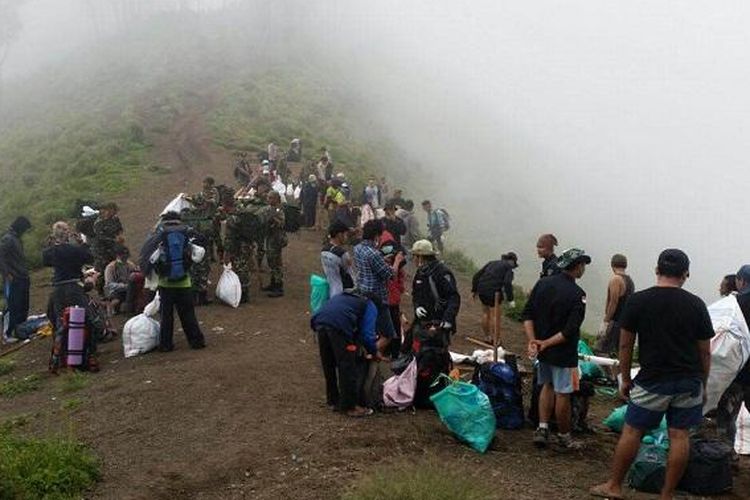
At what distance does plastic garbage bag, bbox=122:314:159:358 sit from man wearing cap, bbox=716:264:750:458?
7248 mm

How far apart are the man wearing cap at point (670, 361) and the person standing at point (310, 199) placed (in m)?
14.7

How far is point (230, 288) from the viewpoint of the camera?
486 inches

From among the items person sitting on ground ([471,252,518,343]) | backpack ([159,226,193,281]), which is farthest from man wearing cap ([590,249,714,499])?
backpack ([159,226,193,281])

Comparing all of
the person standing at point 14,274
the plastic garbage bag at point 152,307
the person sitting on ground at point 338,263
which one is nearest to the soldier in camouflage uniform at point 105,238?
the person standing at point 14,274

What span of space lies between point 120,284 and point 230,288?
5.93ft

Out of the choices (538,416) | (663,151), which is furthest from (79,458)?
(663,151)

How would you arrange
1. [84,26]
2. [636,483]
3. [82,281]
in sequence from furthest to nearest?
[84,26] → [82,281] → [636,483]

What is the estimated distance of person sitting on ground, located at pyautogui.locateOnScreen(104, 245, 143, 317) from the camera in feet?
39.4

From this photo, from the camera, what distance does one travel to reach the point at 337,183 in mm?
19844

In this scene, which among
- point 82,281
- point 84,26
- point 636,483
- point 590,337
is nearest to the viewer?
point 636,483

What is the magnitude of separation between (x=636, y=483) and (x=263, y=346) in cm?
577

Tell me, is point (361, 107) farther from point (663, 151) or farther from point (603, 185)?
point (663, 151)

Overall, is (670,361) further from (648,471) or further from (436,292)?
(436,292)

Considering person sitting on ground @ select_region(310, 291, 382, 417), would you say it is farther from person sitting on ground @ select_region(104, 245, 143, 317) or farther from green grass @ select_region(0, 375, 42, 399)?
person sitting on ground @ select_region(104, 245, 143, 317)
